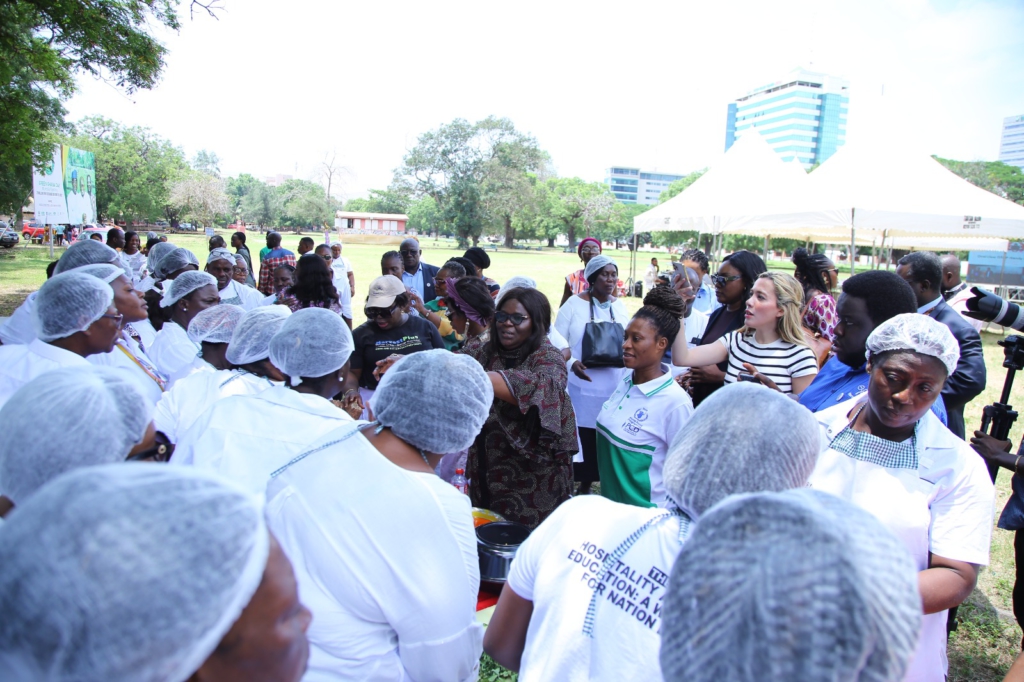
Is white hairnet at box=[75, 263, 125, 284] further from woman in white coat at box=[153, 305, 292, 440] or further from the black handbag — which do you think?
the black handbag

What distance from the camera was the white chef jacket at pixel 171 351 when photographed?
3666 mm

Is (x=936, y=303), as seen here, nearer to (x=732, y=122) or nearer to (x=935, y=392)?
(x=935, y=392)

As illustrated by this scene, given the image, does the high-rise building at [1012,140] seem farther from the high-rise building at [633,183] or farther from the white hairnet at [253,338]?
the white hairnet at [253,338]

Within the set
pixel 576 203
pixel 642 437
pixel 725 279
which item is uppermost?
pixel 576 203

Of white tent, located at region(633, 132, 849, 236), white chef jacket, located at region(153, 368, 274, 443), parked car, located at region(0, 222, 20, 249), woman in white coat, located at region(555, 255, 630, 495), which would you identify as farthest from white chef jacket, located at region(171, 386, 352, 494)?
parked car, located at region(0, 222, 20, 249)

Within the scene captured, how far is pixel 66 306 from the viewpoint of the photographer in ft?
8.68

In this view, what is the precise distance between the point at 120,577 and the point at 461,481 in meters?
3.11

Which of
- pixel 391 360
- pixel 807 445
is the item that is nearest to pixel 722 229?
pixel 391 360

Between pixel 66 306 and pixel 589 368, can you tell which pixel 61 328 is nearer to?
pixel 66 306

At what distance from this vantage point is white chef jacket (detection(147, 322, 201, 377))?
12.0ft

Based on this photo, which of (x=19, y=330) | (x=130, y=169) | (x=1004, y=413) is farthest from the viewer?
(x=130, y=169)

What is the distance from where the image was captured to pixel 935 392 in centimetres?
202

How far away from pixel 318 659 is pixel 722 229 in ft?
40.3

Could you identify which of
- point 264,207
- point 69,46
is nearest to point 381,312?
point 69,46
